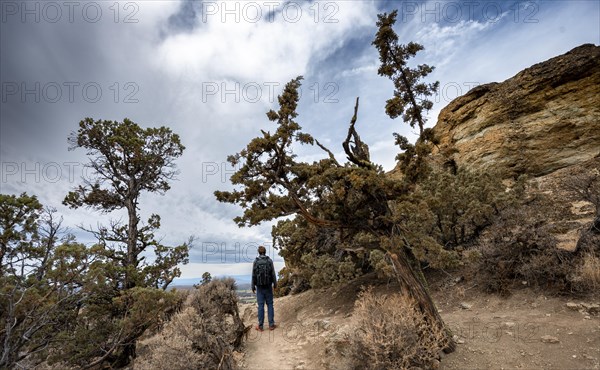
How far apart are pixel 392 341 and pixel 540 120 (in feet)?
75.8

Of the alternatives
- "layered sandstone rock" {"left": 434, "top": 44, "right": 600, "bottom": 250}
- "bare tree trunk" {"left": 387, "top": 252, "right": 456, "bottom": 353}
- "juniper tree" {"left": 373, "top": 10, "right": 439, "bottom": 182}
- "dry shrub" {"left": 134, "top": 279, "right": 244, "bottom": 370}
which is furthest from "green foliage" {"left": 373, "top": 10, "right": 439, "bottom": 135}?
"layered sandstone rock" {"left": 434, "top": 44, "right": 600, "bottom": 250}

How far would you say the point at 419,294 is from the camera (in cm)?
655

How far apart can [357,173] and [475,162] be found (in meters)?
19.8

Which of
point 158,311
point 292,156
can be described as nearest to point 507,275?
point 292,156

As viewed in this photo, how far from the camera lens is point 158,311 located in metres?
7.66

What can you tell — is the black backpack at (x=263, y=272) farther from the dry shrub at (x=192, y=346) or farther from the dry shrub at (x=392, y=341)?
the dry shrub at (x=392, y=341)

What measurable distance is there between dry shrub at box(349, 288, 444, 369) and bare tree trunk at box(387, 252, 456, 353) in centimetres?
36

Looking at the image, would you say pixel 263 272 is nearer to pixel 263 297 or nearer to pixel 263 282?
pixel 263 282

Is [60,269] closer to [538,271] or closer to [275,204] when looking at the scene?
[275,204]

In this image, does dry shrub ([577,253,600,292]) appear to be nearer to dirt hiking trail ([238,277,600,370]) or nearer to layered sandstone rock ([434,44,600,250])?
dirt hiking trail ([238,277,600,370])

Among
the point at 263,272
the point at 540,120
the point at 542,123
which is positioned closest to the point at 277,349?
the point at 263,272

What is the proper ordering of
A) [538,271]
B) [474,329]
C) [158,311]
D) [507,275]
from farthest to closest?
1. [507,275]
2. [538,271]
3. [158,311]
4. [474,329]

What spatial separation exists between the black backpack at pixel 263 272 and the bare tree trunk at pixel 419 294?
4.15m

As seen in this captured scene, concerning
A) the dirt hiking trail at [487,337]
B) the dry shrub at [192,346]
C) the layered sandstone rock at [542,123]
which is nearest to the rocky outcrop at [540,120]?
the layered sandstone rock at [542,123]
